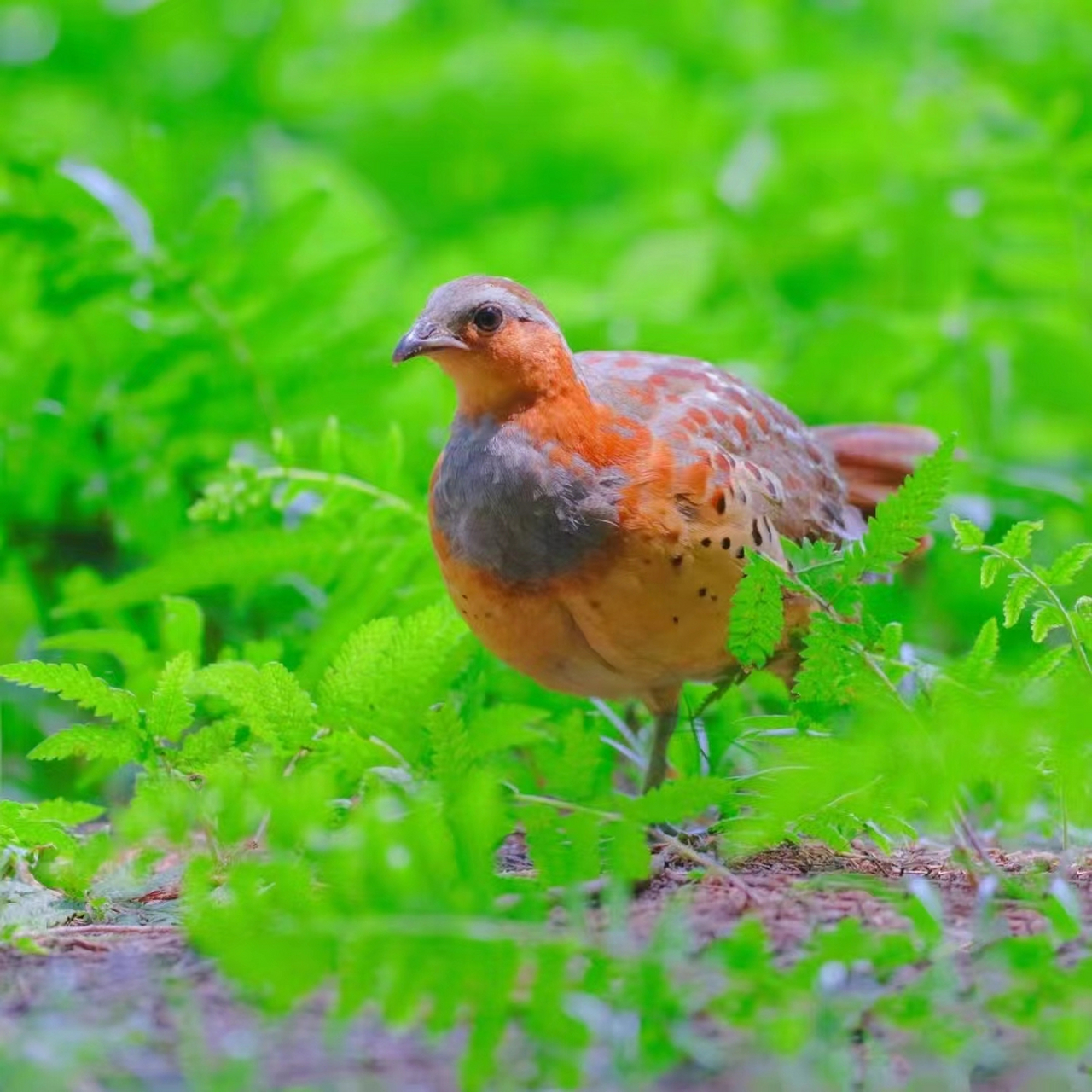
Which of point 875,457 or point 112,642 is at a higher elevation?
point 875,457

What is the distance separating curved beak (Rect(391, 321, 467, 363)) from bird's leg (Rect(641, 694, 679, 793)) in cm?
87

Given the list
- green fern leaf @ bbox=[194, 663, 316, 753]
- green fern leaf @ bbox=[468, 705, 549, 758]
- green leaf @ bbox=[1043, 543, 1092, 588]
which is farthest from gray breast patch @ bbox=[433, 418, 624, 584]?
green leaf @ bbox=[1043, 543, 1092, 588]

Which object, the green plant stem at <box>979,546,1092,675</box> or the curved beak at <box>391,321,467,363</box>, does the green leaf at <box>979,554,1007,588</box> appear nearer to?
the green plant stem at <box>979,546,1092,675</box>

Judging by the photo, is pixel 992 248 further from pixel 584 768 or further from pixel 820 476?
pixel 584 768

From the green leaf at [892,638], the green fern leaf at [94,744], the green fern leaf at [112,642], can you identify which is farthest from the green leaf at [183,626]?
the green leaf at [892,638]

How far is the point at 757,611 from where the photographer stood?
103 inches

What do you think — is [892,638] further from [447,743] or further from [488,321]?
[488,321]

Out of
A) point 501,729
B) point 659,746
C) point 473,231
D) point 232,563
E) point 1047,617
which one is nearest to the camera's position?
point 1047,617

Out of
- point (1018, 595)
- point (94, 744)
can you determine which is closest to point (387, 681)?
point (94, 744)

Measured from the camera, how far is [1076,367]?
5.60 meters

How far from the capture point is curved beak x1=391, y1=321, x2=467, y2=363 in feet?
9.64

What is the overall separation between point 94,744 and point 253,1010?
2.41 feet

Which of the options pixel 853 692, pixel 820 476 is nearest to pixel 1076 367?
pixel 820 476

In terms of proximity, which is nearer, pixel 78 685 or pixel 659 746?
pixel 78 685
